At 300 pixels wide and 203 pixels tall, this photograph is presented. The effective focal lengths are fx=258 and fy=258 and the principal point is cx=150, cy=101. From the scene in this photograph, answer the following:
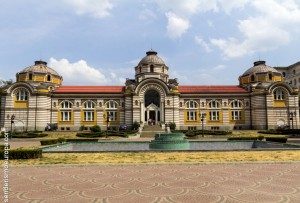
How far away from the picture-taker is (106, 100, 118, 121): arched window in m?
55.6

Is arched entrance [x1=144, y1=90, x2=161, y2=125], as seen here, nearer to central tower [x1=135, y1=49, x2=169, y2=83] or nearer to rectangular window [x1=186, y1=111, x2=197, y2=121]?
central tower [x1=135, y1=49, x2=169, y2=83]

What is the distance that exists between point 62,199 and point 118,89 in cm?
5069

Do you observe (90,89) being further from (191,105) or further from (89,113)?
(191,105)

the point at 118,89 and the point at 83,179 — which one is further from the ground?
the point at 118,89

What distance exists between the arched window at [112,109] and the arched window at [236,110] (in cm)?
2565

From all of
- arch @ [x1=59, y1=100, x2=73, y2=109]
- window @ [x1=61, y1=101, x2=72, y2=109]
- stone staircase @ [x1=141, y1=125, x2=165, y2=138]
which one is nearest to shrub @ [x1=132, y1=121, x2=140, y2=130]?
stone staircase @ [x1=141, y1=125, x2=165, y2=138]

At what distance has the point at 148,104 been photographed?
2270 inches

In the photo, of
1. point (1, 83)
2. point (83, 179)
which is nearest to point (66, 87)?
point (1, 83)

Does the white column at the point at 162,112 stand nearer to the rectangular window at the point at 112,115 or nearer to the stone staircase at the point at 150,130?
the stone staircase at the point at 150,130

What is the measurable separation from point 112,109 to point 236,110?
89.7 feet

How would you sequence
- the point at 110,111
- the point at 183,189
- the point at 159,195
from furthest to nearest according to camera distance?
the point at 110,111 < the point at 183,189 < the point at 159,195

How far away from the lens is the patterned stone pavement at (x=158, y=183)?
805 cm

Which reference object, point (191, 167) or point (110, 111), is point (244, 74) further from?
point (191, 167)

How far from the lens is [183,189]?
904cm
